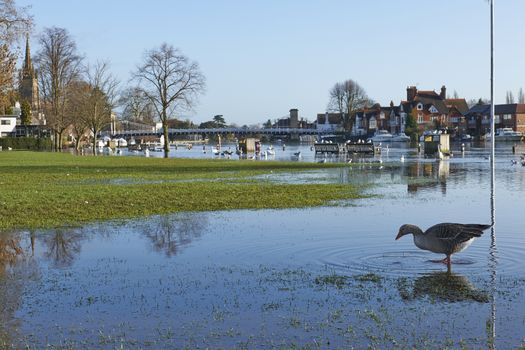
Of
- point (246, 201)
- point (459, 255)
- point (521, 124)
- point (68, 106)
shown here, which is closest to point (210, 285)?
point (459, 255)

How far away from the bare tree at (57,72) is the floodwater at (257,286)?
7112 centimetres

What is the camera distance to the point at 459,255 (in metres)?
12.6

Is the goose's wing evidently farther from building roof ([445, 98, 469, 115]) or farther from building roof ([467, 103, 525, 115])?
building roof ([445, 98, 469, 115])

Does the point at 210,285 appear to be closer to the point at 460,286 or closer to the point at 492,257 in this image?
the point at 460,286

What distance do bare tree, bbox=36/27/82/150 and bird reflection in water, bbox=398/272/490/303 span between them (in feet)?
258

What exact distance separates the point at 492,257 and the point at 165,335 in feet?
22.7

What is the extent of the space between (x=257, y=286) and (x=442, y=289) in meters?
2.67

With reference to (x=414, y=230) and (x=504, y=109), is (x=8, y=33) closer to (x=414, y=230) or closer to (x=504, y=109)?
(x=414, y=230)

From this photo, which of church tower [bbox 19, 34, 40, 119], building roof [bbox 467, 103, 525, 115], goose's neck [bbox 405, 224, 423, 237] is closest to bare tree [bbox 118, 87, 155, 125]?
church tower [bbox 19, 34, 40, 119]

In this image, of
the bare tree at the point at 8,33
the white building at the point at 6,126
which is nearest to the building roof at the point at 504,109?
the white building at the point at 6,126

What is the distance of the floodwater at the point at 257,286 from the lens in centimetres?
775

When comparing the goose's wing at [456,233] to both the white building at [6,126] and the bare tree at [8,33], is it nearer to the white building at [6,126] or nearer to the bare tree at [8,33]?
the bare tree at [8,33]

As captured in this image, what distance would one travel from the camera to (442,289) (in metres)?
9.88

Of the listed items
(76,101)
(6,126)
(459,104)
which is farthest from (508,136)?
(6,126)
